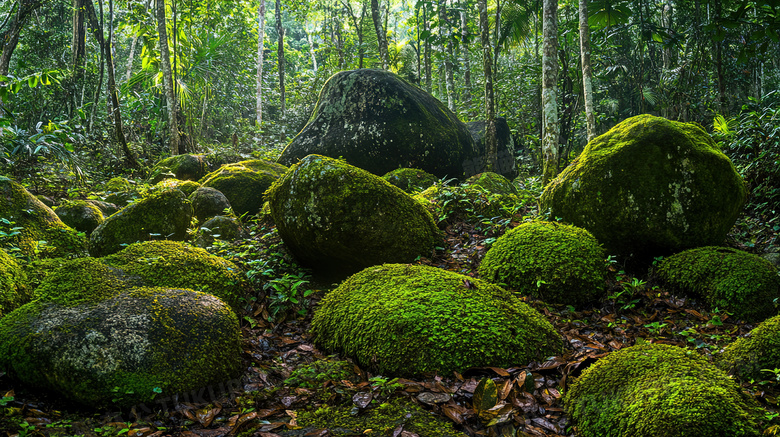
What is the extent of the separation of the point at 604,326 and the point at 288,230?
12.1 ft

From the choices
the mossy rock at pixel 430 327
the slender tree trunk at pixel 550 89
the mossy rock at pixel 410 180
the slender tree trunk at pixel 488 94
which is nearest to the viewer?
the mossy rock at pixel 430 327

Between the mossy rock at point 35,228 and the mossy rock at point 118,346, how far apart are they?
98.8 inches

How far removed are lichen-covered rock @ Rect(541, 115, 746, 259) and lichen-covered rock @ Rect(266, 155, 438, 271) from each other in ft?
7.65

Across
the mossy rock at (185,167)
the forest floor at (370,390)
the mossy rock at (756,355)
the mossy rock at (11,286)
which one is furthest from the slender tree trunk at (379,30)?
the mossy rock at (756,355)

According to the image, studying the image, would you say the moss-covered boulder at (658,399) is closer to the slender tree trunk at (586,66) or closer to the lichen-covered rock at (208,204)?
the lichen-covered rock at (208,204)

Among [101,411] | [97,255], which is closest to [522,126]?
[97,255]

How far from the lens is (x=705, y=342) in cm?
378

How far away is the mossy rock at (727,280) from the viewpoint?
4.31 meters

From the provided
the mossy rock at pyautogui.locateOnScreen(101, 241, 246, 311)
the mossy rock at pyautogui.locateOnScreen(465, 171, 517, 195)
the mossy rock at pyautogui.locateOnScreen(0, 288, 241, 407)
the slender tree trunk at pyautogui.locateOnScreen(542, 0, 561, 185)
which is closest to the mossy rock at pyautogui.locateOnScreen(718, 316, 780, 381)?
the mossy rock at pyautogui.locateOnScreen(0, 288, 241, 407)

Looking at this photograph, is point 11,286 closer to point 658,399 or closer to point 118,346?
point 118,346

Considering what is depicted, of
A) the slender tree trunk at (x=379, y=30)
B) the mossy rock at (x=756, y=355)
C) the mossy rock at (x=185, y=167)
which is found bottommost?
the mossy rock at (x=756, y=355)

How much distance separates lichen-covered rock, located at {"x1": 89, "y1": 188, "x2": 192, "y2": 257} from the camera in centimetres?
584

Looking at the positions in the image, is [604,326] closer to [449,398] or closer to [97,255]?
[449,398]

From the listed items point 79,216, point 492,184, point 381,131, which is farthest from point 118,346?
point 381,131
